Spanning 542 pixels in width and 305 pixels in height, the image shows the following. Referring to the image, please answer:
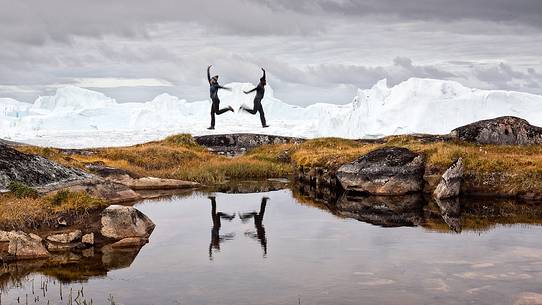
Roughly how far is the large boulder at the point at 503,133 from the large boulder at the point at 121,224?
30.7 metres

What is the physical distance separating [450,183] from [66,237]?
1730cm

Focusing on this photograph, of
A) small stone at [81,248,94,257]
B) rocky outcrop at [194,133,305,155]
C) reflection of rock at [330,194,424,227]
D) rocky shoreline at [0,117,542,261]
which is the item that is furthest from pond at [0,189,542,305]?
rocky outcrop at [194,133,305,155]

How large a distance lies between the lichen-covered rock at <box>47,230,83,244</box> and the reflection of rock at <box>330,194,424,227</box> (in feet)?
33.3

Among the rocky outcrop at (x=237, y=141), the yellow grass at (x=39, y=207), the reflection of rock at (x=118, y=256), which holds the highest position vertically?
the rocky outcrop at (x=237, y=141)

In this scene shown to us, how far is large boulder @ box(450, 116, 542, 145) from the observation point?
43.6 meters

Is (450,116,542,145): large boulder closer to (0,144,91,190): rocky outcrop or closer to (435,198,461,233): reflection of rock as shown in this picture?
(435,198,461,233): reflection of rock

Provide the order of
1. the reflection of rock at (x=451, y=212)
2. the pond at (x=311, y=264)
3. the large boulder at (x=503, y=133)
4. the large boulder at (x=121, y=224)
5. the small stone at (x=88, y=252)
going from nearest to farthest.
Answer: the pond at (x=311, y=264) → the small stone at (x=88, y=252) → the large boulder at (x=121, y=224) → the reflection of rock at (x=451, y=212) → the large boulder at (x=503, y=133)

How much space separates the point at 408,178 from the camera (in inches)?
1176

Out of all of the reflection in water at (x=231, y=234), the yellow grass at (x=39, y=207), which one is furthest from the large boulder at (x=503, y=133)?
the yellow grass at (x=39, y=207)

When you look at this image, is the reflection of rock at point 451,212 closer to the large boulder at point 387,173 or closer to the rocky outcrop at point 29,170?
the large boulder at point 387,173

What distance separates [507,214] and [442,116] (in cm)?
11066

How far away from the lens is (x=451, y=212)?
24.6m

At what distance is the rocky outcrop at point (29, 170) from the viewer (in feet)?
72.8

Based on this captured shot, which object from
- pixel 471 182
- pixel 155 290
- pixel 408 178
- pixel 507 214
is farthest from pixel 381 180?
pixel 155 290
